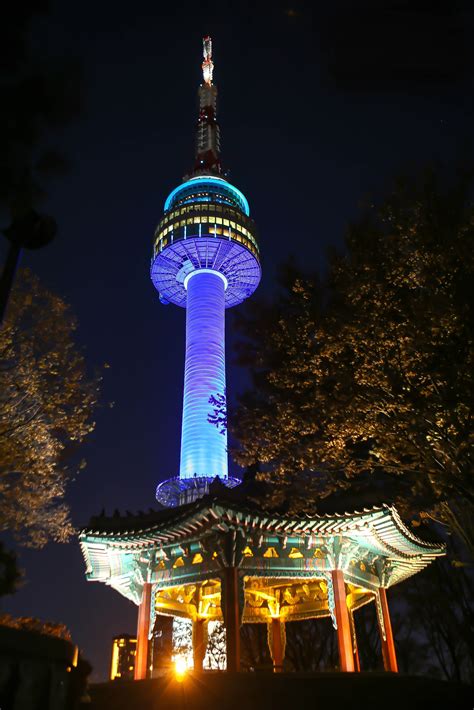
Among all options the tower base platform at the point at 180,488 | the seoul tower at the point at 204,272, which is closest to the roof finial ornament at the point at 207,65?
the seoul tower at the point at 204,272

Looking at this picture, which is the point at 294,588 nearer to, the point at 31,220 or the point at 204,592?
the point at 204,592

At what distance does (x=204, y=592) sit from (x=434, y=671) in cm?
2639

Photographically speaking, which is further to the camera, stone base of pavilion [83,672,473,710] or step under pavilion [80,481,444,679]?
step under pavilion [80,481,444,679]

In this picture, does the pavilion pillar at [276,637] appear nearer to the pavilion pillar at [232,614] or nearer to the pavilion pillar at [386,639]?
the pavilion pillar at [386,639]

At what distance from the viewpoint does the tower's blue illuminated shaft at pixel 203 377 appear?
32.4m

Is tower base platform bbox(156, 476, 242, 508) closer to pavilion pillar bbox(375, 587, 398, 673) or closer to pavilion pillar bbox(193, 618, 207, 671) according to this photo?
pavilion pillar bbox(193, 618, 207, 671)

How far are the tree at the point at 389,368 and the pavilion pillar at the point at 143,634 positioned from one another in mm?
7268

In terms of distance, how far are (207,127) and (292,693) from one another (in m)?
50.1

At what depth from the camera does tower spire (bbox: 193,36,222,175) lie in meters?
49.8

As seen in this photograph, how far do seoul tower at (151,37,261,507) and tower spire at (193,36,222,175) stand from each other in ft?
0.31

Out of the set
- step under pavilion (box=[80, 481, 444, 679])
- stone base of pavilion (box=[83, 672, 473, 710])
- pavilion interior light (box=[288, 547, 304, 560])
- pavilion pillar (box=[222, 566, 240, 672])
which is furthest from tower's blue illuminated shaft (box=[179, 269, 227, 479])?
stone base of pavilion (box=[83, 672, 473, 710])

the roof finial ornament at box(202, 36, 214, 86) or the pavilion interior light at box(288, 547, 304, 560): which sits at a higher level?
the roof finial ornament at box(202, 36, 214, 86)

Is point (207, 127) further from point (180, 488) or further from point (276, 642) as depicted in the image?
point (276, 642)

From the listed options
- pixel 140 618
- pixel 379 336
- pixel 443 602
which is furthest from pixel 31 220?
pixel 443 602
